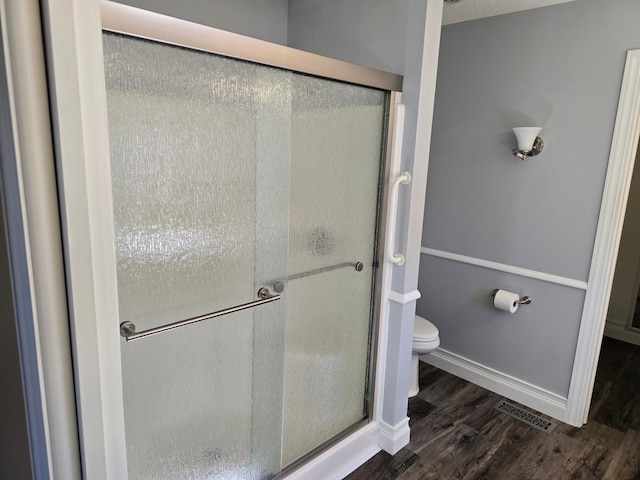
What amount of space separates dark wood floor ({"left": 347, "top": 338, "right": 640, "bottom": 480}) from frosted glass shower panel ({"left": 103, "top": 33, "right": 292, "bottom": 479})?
31.3 inches

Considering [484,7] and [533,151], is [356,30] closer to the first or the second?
[484,7]

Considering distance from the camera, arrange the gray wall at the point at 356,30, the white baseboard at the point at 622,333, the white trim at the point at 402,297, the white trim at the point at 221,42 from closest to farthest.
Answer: the white trim at the point at 221,42 → the gray wall at the point at 356,30 → the white trim at the point at 402,297 → the white baseboard at the point at 622,333

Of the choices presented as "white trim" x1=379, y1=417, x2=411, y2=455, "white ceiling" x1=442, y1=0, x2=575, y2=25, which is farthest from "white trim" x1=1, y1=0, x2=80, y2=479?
A: "white ceiling" x1=442, y1=0, x2=575, y2=25

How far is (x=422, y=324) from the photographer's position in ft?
8.44

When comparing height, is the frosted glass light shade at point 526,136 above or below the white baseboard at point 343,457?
above

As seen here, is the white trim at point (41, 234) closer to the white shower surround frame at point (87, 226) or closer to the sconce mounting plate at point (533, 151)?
the white shower surround frame at point (87, 226)

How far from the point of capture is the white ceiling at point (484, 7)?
Answer: 7.22 ft

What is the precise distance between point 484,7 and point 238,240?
1915mm

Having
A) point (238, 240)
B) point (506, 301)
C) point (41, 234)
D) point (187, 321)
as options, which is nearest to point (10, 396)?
point (41, 234)

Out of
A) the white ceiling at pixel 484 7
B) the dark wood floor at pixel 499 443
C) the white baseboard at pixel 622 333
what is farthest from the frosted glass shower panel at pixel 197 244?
the white baseboard at pixel 622 333

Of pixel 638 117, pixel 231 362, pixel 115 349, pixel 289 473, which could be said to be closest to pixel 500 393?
pixel 289 473

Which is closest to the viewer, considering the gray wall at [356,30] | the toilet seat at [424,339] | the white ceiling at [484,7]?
the gray wall at [356,30]

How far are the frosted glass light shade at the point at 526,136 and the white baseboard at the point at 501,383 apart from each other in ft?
4.45

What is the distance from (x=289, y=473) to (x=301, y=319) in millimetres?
634
